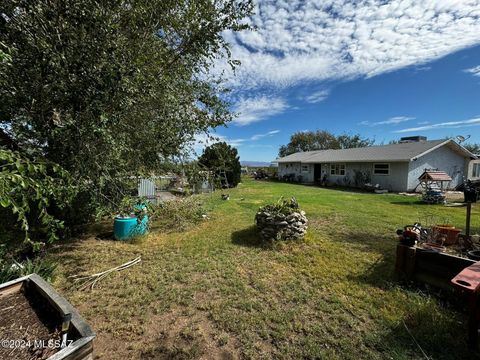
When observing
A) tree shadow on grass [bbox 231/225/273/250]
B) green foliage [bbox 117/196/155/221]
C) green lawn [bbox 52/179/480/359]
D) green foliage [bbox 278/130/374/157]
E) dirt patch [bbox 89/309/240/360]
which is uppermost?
green foliage [bbox 278/130/374/157]

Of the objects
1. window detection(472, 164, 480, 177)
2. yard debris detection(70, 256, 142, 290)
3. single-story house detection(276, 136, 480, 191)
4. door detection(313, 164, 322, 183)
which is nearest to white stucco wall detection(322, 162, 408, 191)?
single-story house detection(276, 136, 480, 191)

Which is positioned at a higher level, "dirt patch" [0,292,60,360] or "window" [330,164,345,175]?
"window" [330,164,345,175]

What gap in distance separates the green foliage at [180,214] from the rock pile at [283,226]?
8.53 ft

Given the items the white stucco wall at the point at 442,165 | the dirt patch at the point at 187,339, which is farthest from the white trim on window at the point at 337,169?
the dirt patch at the point at 187,339

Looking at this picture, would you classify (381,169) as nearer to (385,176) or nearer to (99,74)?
(385,176)

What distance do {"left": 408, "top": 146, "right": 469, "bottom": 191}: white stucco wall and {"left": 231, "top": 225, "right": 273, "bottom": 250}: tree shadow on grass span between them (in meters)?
13.3

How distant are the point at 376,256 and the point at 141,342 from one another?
4.39m

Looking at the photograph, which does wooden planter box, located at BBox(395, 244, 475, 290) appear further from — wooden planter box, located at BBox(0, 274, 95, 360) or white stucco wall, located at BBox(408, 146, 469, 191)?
white stucco wall, located at BBox(408, 146, 469, 191)

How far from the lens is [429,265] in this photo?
11.3ft

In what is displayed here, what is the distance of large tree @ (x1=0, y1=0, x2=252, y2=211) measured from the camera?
273 cm

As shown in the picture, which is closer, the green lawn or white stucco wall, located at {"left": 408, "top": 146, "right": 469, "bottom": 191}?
the green lawn

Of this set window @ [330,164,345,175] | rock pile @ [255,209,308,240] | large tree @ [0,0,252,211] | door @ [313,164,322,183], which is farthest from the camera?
door @ [313,164,322,183]

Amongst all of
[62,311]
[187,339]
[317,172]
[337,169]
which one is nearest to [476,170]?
[337,169]

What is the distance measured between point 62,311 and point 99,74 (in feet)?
8.50
